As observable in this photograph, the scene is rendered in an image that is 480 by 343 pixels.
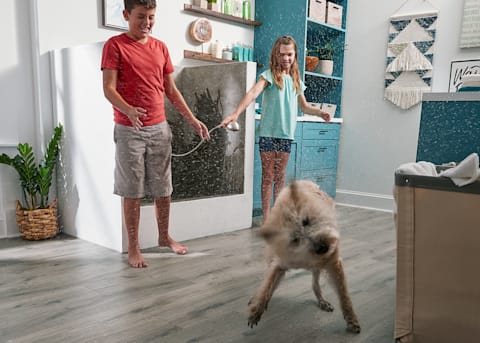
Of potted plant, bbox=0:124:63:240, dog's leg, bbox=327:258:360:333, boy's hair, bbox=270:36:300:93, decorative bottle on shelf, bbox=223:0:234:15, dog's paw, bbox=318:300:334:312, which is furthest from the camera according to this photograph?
decorative bottle on shelf, bbox=223:0:234:15

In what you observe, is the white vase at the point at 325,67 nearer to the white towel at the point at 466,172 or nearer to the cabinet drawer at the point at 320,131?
the cabinet drawer at the point at 320,131

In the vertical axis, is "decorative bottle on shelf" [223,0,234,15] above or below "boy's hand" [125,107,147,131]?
above

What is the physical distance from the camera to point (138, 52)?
65.2 inches

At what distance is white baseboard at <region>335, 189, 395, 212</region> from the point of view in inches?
120

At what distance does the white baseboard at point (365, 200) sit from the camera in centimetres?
304

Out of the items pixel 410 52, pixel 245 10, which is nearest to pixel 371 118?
pixel 410 52

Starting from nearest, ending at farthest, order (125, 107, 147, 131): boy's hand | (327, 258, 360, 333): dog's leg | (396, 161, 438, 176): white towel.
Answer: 1. (396, 161, 438, 176): white towel
2. (327, 258, 360, 333): dog's leg
3. (125, 107, 147, 131): boy's hand

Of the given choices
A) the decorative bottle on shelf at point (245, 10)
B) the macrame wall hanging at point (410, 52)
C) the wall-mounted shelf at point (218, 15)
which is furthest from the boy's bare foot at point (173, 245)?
the macrame wall hanging at point (410, 52)

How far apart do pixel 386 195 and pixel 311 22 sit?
141 cm

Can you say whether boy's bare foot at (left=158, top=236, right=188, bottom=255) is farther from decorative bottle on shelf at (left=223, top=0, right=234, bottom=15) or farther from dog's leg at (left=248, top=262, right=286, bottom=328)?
decorative bottle on shelf at (left=223, top=0, right=234, bottom=15)

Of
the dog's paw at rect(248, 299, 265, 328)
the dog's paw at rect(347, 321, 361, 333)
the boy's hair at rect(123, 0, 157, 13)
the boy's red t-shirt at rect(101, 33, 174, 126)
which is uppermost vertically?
the boy's hair at rect(123, 0, 157, 13)

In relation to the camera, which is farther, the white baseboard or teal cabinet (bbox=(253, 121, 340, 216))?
the white baseboard

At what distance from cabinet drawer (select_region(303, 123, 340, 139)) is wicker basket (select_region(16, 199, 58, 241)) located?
68.3 inches

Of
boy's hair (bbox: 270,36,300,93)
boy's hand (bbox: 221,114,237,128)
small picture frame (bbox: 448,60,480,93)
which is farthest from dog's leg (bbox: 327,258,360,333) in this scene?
small picture frame (bbox: 448,60,480,93)
